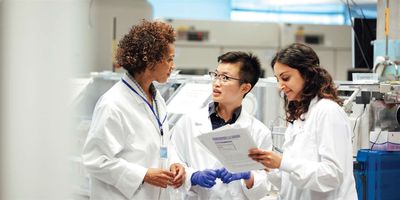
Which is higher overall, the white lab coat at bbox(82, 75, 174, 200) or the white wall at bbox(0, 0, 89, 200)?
the white wall at bbox(0, 0, 89, 200)

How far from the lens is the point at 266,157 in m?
1.70

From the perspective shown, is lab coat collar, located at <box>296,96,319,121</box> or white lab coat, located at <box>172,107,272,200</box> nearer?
lab coat collar, located at <box>296,96,319,121</box>

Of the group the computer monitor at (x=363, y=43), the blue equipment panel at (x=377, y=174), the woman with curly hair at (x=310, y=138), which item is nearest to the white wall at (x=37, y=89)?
the woman with curly hair at (x=310, y=138)

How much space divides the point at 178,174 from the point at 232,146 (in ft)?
0.87

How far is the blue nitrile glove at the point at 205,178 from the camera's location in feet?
6.28

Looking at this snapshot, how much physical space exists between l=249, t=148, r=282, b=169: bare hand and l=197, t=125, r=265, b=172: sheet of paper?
0.02 metres

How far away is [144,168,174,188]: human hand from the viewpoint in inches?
69.3

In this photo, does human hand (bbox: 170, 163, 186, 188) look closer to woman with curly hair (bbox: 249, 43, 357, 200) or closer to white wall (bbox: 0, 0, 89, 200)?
woman with curly hair (bbox: 249, 43, 357, 200)

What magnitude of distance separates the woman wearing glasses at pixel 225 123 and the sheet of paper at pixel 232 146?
180mm

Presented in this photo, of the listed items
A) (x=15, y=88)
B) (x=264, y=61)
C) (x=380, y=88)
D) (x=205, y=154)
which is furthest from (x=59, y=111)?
(x=264, y=61)

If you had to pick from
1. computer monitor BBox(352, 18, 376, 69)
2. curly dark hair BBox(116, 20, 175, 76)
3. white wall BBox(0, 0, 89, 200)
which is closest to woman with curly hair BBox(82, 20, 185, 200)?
curly dark hair BBox(116, 20, 175, 76)

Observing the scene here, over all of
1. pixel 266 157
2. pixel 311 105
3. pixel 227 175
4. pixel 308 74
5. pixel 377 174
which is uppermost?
pixel 308 74

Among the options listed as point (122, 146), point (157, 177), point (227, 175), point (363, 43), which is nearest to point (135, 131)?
point (122, 146)

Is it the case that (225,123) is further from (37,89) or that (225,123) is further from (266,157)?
(37,89)
